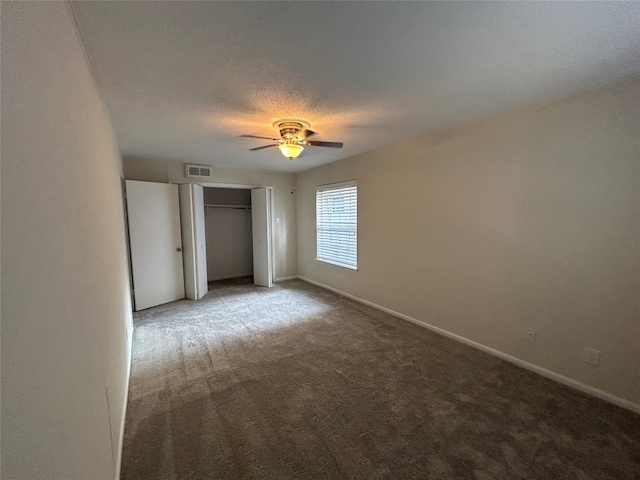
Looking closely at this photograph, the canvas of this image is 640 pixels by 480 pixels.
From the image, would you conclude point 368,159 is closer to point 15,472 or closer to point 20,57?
point 20,57

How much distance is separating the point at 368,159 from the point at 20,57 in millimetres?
3767

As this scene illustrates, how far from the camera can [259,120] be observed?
2.63 m

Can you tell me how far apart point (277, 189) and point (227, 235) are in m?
1.63

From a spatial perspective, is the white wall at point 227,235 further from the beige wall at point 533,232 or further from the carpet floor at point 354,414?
the beige wall at point 533,232

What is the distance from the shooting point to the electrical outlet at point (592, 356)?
218 centimetres

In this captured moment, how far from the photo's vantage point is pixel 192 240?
176 inches

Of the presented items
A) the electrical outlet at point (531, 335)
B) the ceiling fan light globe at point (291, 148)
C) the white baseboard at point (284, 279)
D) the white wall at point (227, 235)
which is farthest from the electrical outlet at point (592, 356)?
the white wall at point (227, 235)

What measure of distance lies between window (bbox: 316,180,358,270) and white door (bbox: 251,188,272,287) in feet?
3.19

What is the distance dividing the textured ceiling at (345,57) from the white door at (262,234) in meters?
2.57

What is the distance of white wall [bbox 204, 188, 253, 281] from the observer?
19.8 feet

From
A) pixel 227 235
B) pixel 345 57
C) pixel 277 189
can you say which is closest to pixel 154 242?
pixel 227 235

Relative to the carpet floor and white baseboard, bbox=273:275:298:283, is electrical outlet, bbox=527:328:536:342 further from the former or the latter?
white baseboard, bbox=273:275:298:283

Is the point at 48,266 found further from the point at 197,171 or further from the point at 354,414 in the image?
the point at 197,171

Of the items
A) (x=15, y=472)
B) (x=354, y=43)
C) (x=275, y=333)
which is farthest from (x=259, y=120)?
(x=15, y=472)
